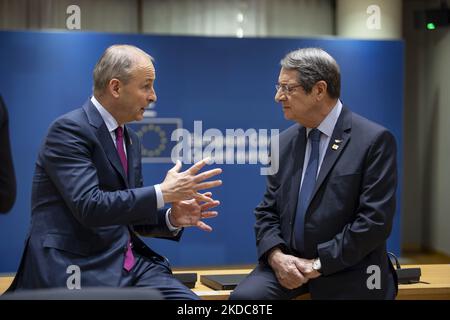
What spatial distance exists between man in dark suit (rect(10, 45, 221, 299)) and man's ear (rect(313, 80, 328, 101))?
0.63 metres

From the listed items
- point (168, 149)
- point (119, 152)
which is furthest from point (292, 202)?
point (168, 149)

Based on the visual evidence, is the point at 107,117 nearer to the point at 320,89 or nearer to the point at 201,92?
the point at 320,89

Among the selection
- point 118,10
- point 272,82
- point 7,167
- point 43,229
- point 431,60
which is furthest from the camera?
point 431,60

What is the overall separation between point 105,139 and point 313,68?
0.96 meters

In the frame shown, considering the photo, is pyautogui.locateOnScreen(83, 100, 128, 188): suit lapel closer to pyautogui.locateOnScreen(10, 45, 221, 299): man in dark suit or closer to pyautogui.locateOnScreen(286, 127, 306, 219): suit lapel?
pyautogui.locateOnScreen(10, 45, 221, 299): man in dark suit

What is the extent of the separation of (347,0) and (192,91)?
222cm

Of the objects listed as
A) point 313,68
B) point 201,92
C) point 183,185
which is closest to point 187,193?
point 183,185

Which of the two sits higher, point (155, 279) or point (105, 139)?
point (105, 139)

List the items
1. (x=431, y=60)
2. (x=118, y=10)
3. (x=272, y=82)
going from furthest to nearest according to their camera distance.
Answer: (x=431, y=60)
(x=118, y=10)
(x=272, y=82)

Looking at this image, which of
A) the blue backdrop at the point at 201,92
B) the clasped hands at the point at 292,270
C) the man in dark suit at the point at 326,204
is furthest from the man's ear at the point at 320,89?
the blue backdrop at the point at 201,92

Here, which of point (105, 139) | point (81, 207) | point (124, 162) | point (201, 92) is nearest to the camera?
point (81, 207)

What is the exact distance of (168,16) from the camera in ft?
24.2

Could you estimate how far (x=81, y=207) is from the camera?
2578 millimetres

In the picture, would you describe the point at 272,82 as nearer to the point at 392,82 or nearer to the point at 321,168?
the point at 392,82
